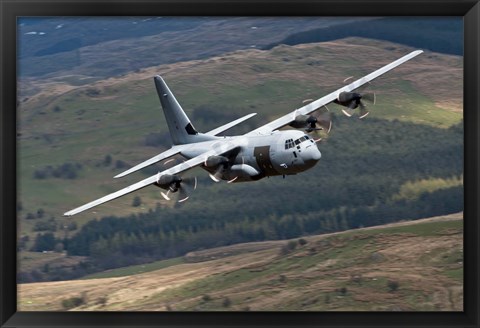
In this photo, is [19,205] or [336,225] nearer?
[19,205]

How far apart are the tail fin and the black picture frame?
1613 centimetres

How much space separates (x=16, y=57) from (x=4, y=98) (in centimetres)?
66

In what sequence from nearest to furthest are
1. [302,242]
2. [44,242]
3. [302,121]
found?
[302,121], [44,242], [302,242]

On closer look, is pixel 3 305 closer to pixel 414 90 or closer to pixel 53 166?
pixel 53 166

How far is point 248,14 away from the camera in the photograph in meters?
14.9

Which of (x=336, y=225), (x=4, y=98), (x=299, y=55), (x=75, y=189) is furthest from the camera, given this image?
(x=299, y=55)

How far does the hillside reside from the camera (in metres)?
44.1

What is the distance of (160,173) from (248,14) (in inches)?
261

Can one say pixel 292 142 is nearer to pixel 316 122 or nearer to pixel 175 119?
pixel 316 122

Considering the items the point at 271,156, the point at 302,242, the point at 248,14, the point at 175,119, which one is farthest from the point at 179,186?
the point at 302,242

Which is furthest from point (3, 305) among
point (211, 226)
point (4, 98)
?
point (211, 226)

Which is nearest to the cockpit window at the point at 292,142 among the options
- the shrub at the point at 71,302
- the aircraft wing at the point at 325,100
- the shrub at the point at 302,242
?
the aircraft wing at the point at 325,100

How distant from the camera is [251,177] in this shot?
26031mm

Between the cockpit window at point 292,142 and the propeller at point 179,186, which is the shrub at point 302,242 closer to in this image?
the cockpit window at point 292,142
